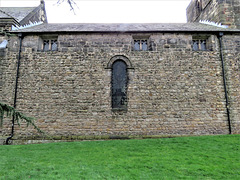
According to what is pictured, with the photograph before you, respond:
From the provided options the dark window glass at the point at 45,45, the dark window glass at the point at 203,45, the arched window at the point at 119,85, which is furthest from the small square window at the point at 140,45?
the dark window glass at the point at 45,45

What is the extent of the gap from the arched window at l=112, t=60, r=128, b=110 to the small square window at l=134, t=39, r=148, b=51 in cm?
141

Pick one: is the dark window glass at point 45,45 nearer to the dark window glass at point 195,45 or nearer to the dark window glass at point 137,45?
the dark window glass at point 137,45

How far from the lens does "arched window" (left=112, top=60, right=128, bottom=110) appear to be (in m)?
10.7

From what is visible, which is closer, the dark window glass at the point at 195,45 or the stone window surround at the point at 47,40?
the stone window surround at the point at 47,40

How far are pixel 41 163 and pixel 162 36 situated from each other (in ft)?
30.5

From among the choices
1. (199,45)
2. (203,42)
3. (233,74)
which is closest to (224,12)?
(203,42)

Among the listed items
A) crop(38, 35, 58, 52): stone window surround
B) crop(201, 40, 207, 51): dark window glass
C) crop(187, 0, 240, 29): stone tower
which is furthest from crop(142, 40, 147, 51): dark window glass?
crop(187, 0, 240, 29): stone tower

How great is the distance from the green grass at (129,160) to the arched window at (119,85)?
2.41 metres

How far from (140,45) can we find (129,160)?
7.48m

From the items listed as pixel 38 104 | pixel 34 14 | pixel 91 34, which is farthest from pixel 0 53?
pixel 34 14

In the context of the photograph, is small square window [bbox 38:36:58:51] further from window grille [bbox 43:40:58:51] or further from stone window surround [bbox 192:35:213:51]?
stone window surround [bbox 192:35:213:51]

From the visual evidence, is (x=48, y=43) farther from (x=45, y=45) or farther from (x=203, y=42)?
(x=203, y=42)

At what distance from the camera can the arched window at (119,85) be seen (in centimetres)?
1068

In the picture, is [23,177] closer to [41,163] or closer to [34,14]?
[41,163]
